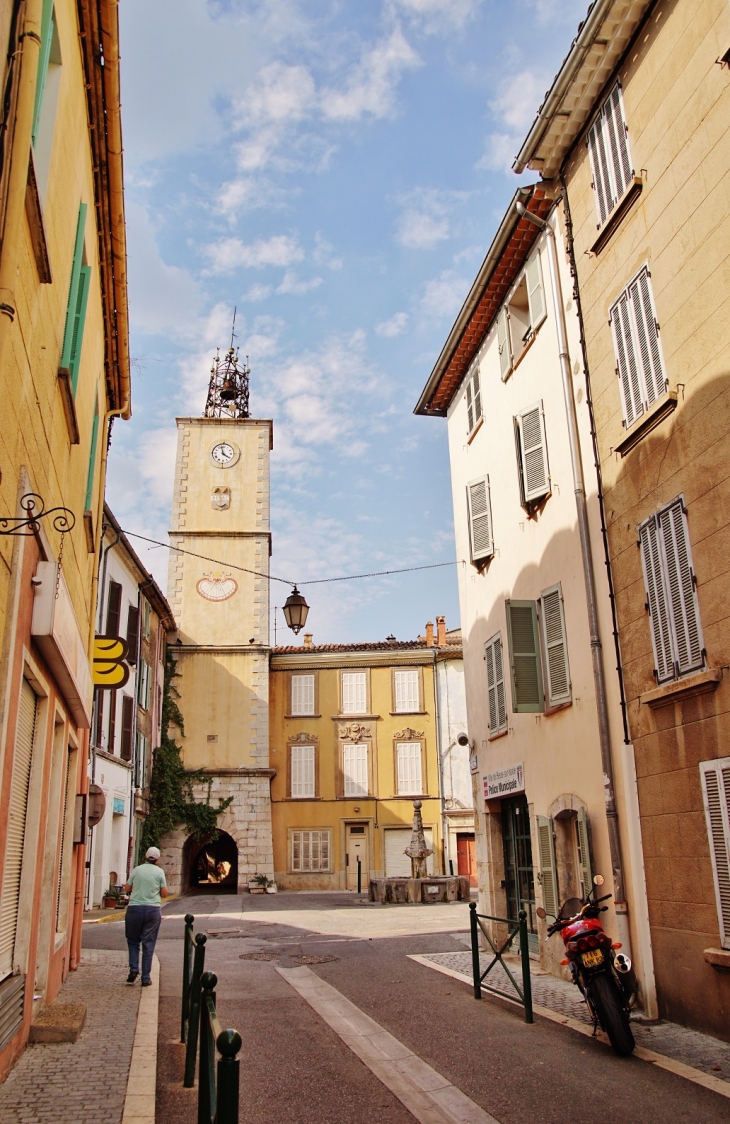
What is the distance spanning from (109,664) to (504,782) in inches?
224

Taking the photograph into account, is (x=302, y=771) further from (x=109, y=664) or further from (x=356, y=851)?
(x=109, y=664)

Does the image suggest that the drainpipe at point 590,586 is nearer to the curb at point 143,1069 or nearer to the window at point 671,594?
the window at point 671,594

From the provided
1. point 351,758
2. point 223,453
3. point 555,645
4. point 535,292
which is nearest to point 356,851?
point 351,758

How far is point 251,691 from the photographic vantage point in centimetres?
3409

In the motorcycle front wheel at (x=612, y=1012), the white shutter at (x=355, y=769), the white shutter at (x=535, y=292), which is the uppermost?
the white shutter at (x=535, y=292)

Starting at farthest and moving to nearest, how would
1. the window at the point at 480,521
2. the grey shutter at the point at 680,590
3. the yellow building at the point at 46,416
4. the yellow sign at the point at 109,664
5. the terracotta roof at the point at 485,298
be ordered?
the window at the point at 480,521 → the terracotta roof at the point at 485,298 → the yellow sign at the point at 109,664 → the grey shutter at the point at 680,590 → the yellow building at the point at 46,416

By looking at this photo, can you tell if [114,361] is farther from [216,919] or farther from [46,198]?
[216,919]

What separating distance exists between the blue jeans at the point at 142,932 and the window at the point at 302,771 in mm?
24303

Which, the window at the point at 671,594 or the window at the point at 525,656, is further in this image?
the window at the point at 525,656

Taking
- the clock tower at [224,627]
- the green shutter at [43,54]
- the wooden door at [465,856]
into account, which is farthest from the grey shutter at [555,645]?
the wooden door at [465,856]

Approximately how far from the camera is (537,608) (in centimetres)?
1166

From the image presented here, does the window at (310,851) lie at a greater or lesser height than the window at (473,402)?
lesser

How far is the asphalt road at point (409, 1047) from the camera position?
5.61m

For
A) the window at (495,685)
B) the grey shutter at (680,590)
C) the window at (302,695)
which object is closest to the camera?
the grey shutter at (680,590)
